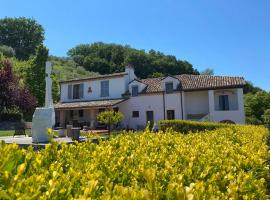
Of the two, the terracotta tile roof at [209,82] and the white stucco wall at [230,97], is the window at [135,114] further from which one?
the white stucco wall at [230,97]

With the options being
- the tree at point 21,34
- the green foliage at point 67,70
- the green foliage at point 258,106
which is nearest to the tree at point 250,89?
the green foliage at point 258,106

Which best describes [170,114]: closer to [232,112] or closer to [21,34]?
[232,112]

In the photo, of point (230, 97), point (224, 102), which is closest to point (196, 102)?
point (224, 102)

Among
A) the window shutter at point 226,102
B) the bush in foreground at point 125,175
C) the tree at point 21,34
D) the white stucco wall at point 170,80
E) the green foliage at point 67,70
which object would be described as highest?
the tree at point 21,34

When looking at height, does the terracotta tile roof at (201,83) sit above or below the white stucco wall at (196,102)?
above

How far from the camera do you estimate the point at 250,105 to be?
5547cm

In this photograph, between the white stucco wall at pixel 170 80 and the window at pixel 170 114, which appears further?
the white stucco wall at pixel 170 80

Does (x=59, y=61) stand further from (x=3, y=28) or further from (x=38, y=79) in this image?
(x=38, y=79)

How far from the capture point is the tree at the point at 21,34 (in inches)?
3536

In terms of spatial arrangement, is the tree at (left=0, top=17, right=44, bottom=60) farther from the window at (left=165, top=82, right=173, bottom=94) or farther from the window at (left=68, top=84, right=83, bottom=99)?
the window at (left=165, top=82, right=173, bottom=94)

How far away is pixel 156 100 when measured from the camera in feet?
113

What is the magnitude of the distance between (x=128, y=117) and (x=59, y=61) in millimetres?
62320

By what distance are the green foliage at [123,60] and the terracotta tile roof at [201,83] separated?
38831 millimetres

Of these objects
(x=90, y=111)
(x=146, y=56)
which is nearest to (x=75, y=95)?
(x=90, y=111)
